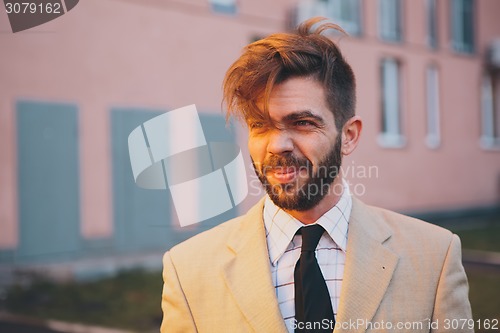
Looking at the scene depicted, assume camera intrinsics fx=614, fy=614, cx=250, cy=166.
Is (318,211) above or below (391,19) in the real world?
above

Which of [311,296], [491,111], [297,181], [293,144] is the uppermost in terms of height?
[293,144]

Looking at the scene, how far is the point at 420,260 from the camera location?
1.92 m

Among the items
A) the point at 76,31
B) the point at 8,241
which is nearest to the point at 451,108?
the point at 76,31

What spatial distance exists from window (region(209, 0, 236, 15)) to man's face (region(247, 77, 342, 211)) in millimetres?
9542

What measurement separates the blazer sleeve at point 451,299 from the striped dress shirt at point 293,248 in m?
0.30

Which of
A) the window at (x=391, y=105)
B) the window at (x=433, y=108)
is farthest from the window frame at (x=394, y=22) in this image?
the window at (x=433, y=108)

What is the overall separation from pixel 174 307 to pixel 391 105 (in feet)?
43.1

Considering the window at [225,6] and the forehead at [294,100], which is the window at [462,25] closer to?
the window at [225,6]

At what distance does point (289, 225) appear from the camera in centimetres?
195

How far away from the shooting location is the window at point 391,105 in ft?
46.7

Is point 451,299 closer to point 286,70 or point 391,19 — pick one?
point 286,70

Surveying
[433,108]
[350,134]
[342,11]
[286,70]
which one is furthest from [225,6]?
[286,70]

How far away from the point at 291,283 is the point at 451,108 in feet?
48.0

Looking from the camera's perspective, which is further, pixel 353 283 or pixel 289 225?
pixel 289 225
